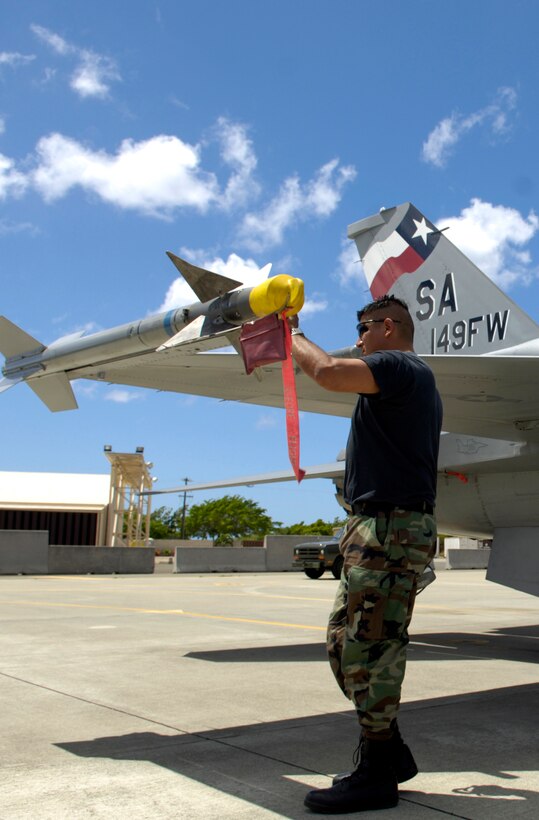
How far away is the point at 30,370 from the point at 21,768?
3333 millimetres

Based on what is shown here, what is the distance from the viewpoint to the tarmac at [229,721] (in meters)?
3.27

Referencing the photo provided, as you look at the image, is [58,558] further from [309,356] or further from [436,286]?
[309,356]

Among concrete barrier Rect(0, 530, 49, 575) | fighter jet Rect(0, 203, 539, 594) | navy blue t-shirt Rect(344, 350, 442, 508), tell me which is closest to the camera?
navy blue t-shirt Rect(344, 350, 442, 508)

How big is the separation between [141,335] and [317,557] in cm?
2078

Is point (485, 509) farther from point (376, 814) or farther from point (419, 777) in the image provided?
point (376, 814)

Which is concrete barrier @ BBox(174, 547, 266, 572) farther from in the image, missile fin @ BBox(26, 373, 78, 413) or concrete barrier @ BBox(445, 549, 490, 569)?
missile fin @ BBox(26, 373, 78, 413)

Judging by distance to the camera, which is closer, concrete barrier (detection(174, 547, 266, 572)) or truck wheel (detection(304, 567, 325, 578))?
truck wheel (detection(304, 567, 325, 578))

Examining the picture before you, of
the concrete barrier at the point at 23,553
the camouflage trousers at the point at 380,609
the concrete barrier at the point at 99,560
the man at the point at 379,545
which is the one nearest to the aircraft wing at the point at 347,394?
the man at the point at 379,545

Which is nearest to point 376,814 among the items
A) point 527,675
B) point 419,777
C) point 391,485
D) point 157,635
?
point 419,777

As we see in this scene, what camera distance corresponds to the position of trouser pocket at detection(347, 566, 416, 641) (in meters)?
3.23

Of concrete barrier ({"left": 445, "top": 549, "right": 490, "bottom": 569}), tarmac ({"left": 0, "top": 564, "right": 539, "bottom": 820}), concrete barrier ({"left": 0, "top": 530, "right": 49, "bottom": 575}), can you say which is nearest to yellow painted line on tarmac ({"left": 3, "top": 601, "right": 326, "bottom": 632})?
tarmac ({"left": 0, "top": 564, "right": 539, "bottom": 820})

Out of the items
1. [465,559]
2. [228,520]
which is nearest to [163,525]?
[228,520]

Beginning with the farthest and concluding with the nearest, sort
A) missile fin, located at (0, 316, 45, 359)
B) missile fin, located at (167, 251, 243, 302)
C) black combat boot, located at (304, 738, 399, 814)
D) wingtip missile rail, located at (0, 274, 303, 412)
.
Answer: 1. missile fin, located at (0, 316, 45, 359)
2. missile fin, located at (167, 251, 243, 302)
3. wingtip missile rail, located at (0, 274, 303, 412)
4. black combat boot, located at (304, 738, 399, 814)

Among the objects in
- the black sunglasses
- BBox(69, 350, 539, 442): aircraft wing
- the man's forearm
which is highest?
BBox(69, 350, 539, 442): aircraft wing
